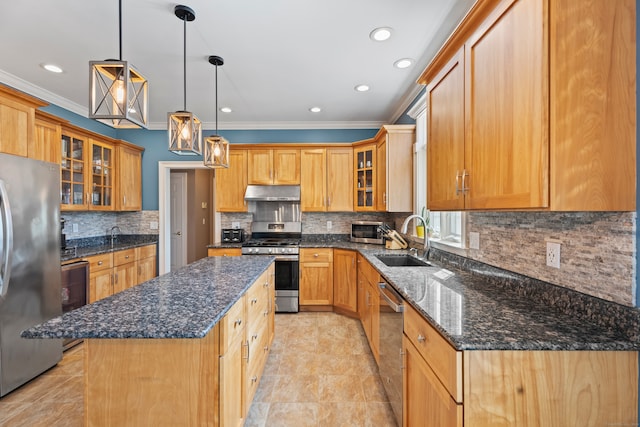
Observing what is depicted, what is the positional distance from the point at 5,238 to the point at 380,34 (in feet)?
10.2

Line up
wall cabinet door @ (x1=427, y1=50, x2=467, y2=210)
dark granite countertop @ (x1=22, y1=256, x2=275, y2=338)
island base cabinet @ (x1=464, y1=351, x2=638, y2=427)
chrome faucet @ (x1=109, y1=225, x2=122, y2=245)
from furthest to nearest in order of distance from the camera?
1. chrome faucet @ (x1=109, y1=225, x2=122, y2=245)
2. wall cabinet door @ (x1=427, y1=50, x2=467, y2=210)
3. dark granite countertop @ (x1=22, y1=256, x2=275, y2=338)
4. island base cabinet @ (x1=464, y1=351, x2=638, y2=427)

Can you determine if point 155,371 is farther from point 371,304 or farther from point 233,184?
point 233,184

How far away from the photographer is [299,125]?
14.7 feet

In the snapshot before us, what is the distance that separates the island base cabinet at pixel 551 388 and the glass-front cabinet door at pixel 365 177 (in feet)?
10.1

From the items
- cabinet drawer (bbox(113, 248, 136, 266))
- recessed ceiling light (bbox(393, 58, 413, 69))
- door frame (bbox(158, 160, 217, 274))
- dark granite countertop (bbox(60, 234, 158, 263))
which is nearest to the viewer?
recessed ceiling light (bbox(393, 58, 413, 69))

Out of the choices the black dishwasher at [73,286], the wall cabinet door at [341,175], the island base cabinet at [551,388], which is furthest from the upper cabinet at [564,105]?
the black dishwasher at [73,286]

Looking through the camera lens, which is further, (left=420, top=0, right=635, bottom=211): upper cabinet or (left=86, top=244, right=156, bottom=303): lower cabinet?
(left=86, top=244, right=156, bottom=303): lower cabinet

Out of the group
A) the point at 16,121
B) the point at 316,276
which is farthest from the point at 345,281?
the point at 16,121

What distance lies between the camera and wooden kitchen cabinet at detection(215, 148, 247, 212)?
4293 mm

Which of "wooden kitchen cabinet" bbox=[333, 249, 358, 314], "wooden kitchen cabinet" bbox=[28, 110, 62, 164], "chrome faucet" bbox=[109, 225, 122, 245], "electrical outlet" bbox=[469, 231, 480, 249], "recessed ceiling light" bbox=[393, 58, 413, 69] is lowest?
"wooden kitchen cabinet" bbox=[333, 249, 358, 314]

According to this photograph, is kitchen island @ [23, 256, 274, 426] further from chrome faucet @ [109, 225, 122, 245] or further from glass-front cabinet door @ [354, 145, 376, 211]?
chrome faucet @ [109, 225, 122, 245]

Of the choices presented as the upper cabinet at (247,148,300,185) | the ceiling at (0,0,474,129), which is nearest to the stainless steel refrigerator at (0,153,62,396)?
the ceiling at (0,0,474,129)

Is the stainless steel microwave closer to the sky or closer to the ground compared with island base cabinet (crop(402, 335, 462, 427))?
closer to the sky

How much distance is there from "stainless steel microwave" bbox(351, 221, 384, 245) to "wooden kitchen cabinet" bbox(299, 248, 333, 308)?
1.79ft
